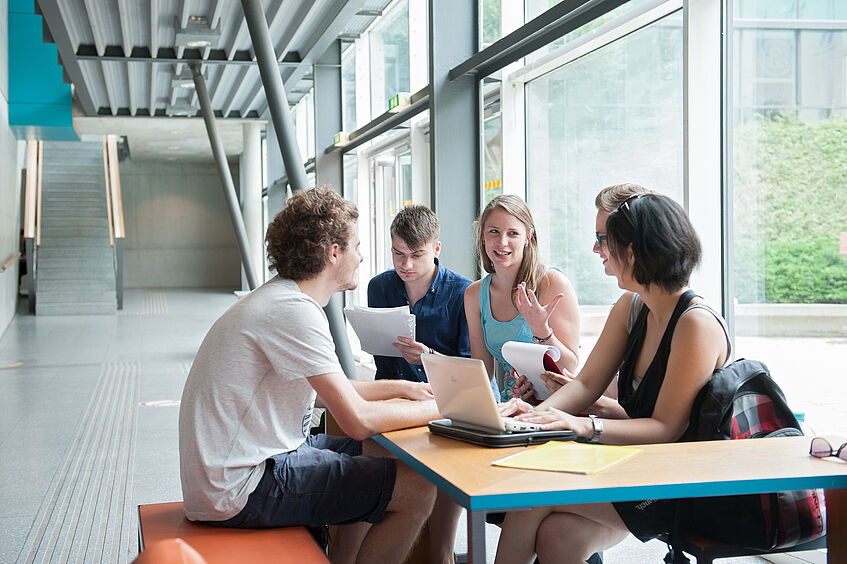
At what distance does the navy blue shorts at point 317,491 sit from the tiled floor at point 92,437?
1.37 meters

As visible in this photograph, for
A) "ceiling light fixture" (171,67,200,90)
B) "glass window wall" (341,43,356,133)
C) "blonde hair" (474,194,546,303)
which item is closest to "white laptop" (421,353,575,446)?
"blonde hair" (474,194,546,303)

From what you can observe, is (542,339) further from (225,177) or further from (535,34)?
(225,177)

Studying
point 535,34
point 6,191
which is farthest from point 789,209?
point 6,191

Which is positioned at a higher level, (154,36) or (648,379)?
(154,36)

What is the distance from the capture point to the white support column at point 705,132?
11.6 feet

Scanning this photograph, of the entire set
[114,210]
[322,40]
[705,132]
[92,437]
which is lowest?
[92,437]

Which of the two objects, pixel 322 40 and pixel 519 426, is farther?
pixel 322 40

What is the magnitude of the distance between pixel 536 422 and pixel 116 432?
4.62m

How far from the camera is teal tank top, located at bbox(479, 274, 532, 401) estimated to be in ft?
10.5

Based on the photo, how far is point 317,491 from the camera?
2.25 meters

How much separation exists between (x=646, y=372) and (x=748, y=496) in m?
0.46

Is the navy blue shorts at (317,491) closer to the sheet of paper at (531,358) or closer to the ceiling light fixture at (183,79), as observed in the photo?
the sheet of paper at (531,358)

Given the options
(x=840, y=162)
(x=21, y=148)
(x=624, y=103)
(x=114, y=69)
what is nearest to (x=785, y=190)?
(x=840, y=162)

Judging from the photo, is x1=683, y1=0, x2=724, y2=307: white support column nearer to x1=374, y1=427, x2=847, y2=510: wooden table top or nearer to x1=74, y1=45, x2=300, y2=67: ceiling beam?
x1=374, y1=427, x2=847, y2=510: wooden table top
